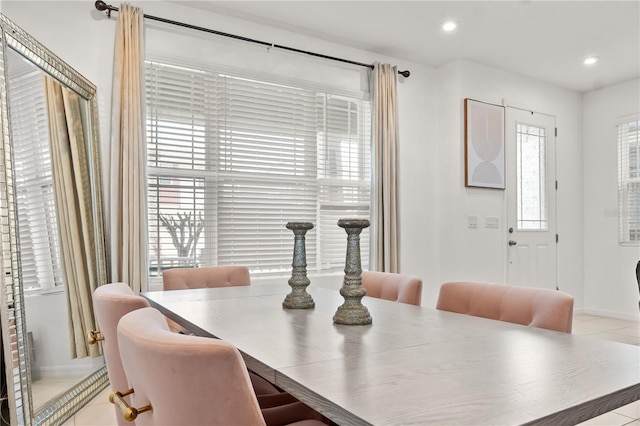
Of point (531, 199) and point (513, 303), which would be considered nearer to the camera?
point (513, 303)

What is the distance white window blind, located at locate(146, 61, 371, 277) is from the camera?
3426 millimetres

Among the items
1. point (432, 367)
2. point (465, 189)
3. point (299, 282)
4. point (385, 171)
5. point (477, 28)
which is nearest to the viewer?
point (432, 367)

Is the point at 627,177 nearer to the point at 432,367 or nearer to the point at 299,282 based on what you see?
the point at 299,282

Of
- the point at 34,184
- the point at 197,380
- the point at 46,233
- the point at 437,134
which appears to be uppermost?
the point at 437,134

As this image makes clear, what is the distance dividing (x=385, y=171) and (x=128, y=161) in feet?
7.03

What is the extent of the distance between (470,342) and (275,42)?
3294 mm

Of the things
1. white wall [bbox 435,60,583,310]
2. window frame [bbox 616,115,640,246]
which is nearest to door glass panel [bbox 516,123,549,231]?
white wall [bbox 435,60,583,310]

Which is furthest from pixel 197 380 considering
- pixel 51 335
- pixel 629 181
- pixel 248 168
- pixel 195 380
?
pixel 629 181

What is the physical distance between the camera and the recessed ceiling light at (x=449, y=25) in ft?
12.3

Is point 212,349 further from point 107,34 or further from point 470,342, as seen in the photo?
point 107,34

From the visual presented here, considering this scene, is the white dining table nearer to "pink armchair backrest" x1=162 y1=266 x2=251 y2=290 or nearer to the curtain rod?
"pink armchair backrest" x1=162 y1=266 x2=251 y2=290

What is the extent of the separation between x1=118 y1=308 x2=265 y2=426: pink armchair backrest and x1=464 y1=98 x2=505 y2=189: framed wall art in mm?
4172

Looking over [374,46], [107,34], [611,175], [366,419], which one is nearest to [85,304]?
[107,34]

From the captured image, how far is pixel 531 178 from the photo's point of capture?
5.16m
